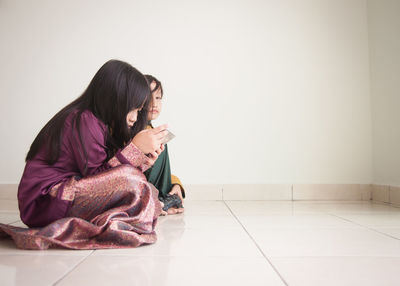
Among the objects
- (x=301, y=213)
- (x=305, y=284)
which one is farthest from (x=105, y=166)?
(x=301, y=213)

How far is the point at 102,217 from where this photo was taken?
1100 mm

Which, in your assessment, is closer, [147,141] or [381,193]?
[147,141]

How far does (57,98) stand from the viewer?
8.99ft

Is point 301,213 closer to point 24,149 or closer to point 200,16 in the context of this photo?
point 200,16

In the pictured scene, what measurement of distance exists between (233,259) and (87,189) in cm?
54

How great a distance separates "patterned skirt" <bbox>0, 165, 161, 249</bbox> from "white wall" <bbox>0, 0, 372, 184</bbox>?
151 cm

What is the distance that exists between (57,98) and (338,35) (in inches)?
92.3

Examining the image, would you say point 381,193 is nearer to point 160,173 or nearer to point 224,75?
point 224,75

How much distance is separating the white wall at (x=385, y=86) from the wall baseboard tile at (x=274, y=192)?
19 centimetres

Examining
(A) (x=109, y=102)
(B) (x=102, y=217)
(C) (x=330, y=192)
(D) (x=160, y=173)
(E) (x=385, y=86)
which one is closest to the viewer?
(B) (x=102, y=217)

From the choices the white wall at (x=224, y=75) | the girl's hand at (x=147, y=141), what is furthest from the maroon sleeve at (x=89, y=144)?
the white wall at (x=224, y=75)

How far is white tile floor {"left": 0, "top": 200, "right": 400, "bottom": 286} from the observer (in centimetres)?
75

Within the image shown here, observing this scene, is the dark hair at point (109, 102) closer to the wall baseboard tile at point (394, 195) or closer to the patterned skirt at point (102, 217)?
the patterned skirt at point (102, 217)

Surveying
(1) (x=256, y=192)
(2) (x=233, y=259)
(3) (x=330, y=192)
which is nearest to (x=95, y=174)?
(2) (x=233, y=259)
